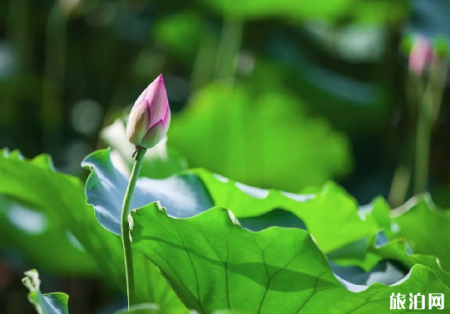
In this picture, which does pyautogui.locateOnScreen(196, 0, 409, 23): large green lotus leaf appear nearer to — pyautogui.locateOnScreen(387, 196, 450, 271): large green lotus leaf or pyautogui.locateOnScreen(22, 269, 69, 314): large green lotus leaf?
pyautogui.locateOnScreen(387, 196, 450, 271): large green lotus leaf

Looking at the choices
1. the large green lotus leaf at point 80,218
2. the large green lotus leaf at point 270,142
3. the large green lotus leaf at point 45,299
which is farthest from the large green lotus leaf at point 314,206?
the large green lotus leaf at point 270,142

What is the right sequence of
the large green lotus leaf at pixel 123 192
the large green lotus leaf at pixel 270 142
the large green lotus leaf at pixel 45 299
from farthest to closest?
the large green lotus leaf at pixel 270 142
the large green lotus leaf at pixel 123 192
the large green lotus leaf at pixel 45 299

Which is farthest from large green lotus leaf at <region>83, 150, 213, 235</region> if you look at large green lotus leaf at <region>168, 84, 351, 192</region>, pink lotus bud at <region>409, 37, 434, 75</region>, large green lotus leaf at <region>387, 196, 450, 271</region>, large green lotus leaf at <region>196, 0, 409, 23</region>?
large green lotus leaf at <region>196, 0, 409, 23</region>

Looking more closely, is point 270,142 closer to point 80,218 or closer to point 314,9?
point 314,9

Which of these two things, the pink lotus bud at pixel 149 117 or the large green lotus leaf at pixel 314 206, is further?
the large green lotus leaf at pixel 314 206

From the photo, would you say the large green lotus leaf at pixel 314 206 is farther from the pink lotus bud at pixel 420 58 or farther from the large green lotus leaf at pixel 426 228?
the pink lotus bud at pixel 420 58

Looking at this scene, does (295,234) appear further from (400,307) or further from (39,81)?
(39,81)

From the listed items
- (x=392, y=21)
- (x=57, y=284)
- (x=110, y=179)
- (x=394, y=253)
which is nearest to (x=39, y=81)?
(x=57, y=284)
